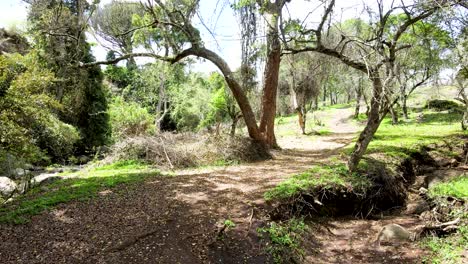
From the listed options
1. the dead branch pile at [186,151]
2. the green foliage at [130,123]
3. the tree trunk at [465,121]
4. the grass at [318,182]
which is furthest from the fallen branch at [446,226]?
the tree trunk at [465,121]

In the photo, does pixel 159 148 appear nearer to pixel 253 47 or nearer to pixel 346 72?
pixel 253 47

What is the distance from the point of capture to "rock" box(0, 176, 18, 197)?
8137 millimetres

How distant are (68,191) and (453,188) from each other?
8154mm

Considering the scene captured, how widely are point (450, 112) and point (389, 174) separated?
63.2 ft

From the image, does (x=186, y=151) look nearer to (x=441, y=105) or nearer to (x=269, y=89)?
(x=269, y=89)

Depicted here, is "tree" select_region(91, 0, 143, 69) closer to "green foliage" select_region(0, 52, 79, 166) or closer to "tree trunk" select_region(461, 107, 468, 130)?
"green foliage" select_region(0, 52, 79, 166)

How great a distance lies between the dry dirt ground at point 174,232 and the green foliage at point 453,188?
1.12m

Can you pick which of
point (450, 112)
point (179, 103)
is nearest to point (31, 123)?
point (179, 103)

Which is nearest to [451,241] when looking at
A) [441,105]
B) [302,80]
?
[302,80]

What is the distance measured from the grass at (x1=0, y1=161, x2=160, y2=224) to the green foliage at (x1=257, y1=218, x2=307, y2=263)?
3494 mm

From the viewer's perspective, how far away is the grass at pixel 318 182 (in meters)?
6.44

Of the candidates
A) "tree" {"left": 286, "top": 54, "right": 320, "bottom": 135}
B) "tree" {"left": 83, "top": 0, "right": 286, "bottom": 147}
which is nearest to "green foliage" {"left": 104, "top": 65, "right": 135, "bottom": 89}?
"tree" {"left": 286, "top": 54, "right": 320, "bottom": 135}

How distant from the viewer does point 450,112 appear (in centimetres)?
2330

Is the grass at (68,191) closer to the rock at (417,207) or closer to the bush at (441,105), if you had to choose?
the rock at (417,207)
